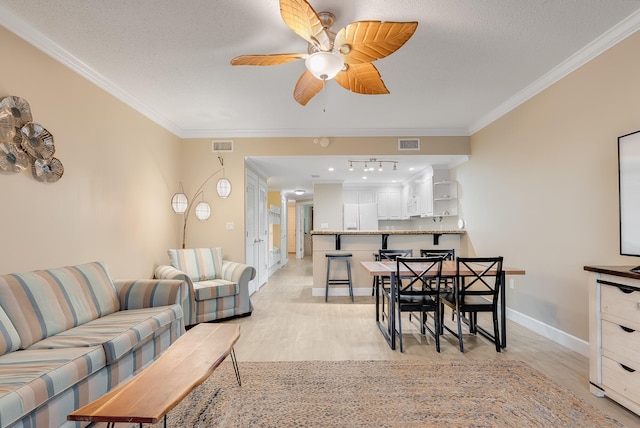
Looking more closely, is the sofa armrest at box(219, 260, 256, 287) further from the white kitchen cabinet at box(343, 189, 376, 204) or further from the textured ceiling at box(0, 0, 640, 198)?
the white kitchen cabinet at box(343, 189, 376, 204)

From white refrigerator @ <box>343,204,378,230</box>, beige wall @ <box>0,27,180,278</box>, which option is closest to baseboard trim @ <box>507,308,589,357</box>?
white refrigerator @ <box>343,204,378,230</box>

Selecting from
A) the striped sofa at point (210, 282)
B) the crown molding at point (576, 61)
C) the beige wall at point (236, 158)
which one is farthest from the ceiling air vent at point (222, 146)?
the crown molding at point (576, 61)

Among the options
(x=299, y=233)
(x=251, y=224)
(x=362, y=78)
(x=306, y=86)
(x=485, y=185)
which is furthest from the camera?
(x=299, y=233)

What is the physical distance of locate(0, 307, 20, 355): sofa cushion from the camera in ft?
6.04

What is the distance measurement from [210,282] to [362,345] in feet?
6.94

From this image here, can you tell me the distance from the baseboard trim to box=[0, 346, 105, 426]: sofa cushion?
380 centimetres

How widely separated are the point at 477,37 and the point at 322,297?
405 centimetres

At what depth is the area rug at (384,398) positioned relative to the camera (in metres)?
1.90

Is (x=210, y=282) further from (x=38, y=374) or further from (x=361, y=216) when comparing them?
(x=361, y=216)

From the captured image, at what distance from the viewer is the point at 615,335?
2006 millimetres

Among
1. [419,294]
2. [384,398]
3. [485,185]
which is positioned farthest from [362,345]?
[485,185]

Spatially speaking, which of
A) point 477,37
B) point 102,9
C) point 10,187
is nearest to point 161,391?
point 10,187

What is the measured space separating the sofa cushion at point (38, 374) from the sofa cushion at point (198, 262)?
2.27m

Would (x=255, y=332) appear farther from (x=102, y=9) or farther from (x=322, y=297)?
(x=102, y=9)
